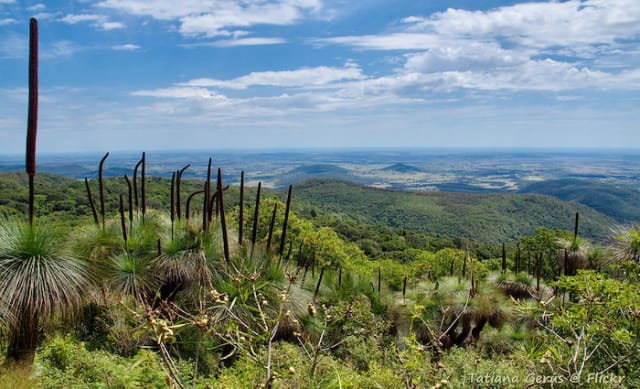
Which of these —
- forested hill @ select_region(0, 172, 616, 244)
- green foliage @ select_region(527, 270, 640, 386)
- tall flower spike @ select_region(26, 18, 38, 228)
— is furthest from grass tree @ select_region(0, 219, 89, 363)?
forested hill @ select_region(0, 172, 616, 244)

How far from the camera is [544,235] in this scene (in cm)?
2798

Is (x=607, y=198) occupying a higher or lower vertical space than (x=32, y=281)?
lower

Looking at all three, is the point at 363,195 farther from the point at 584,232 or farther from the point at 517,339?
the point at 517,339

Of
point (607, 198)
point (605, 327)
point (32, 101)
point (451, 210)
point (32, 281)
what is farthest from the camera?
point (607, 198)

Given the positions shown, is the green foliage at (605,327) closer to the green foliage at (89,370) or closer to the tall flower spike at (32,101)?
the green foliage at (89,370)

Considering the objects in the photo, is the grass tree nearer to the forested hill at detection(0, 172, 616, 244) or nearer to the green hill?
the forested hill at detection(0, 172, 616, 244)

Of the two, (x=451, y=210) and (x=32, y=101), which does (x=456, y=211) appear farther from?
(x=32, y=101)

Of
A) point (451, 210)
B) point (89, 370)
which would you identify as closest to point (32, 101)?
point (89, 370)

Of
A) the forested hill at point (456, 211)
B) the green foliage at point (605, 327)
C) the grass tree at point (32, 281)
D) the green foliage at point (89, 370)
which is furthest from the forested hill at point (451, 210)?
the green foliage at point (605, 327)

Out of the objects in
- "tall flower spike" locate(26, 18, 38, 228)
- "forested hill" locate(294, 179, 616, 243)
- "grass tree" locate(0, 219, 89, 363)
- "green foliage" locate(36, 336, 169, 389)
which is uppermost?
"tall flower spike" locate(26, 18, 38, 228)

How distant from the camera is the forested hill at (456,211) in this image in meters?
93.6

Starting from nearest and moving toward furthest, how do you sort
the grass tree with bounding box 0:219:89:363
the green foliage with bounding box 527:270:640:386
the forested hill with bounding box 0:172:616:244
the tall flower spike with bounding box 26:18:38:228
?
1. the green foliage with bounding box 527:270:640:386
2. the grass tree with bounding box 0:219:89:363
3. the tall flower spike with bounding box 26:18:38:228
4. the forested hill with bounding box 0:172:616:244

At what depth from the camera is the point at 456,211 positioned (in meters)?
108

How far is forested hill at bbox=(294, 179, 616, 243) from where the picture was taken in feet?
307
